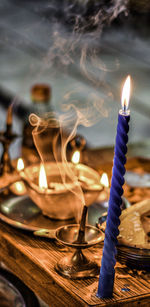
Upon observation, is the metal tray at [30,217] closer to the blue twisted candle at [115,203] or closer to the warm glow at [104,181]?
the warm glow at [104,181]

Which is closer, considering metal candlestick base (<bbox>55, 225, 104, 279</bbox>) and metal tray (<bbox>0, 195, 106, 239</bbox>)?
metal candlestick base (<bbox>55, 225, 104, 279</bbox>)

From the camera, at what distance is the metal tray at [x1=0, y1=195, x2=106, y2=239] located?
1.04 meters

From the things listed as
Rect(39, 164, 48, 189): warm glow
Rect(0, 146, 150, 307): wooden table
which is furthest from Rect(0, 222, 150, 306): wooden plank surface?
Rect(39, 164, 48, 189): warm glow

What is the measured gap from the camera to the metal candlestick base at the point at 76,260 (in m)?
0.91

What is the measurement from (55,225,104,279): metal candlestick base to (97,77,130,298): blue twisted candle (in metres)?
0.07

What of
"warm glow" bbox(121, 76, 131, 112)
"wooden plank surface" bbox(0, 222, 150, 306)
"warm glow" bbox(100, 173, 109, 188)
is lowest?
"wooden plank surface" bbox(0, 222, 150, 306)

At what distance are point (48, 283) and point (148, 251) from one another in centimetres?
20

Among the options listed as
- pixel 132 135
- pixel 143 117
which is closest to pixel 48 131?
pixel 132 135

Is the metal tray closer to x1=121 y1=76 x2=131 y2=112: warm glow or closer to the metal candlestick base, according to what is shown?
the metal candlestick base

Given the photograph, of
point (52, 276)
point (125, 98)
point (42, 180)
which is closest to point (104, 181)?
point (42, 180)

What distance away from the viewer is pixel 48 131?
1.76m

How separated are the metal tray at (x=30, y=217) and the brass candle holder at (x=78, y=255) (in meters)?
0.09

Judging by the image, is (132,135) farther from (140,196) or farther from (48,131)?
(140,196)

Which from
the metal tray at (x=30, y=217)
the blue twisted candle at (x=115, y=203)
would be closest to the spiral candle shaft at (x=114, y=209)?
the blue twisted candle at (x=115, y=203)
